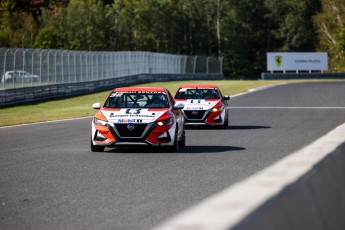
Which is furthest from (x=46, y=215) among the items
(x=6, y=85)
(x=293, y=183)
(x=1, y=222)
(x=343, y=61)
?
(x=343, y=61)

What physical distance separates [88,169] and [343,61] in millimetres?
103451

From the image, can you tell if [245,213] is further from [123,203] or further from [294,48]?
[294,48]

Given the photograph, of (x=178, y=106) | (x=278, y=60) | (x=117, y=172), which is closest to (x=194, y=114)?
(x=178, y=106)

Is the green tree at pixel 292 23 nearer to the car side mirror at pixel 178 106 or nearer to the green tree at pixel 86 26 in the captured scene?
the green tree at pixel 86 26

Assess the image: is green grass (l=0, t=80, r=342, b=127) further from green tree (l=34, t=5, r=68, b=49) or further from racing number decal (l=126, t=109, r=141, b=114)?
green tree (l=34, t=5, r=68, b=49)

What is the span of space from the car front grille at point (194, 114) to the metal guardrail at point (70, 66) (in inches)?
710

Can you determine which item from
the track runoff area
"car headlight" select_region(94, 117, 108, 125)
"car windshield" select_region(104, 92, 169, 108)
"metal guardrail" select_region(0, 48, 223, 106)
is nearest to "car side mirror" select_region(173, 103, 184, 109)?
"car windshield" select_region(104, 92, 169, 108)

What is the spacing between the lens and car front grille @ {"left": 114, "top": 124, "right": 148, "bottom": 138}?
59.0 ft

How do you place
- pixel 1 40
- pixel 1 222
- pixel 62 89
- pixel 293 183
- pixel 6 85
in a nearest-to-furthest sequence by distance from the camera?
pixel 293 183 < pixel 1 222 < pixel 6 85 < pixel 62 89 < pixel 1 40

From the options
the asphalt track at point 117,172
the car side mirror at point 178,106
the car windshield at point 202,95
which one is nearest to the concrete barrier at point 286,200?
the asphalt track at point 117,172

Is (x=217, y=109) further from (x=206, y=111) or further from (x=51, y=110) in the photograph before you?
(x=51, y=110)

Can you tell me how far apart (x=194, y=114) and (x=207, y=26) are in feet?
341

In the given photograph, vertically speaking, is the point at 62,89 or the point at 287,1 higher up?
the point at 287,1

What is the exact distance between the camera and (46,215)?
9.23 metres
